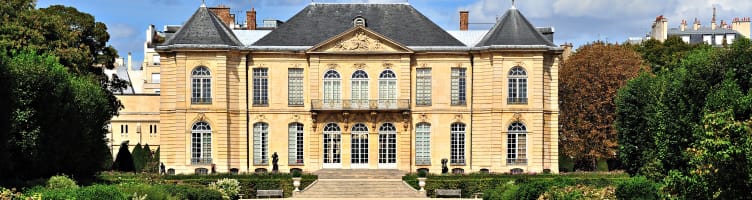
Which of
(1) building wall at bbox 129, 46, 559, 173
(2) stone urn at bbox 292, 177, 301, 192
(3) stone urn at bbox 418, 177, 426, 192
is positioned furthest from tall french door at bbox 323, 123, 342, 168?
(3) stone urn at bbox 418, 177, 426, 192

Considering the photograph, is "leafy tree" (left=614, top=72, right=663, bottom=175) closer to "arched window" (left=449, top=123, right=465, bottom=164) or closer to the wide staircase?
the wide staircase

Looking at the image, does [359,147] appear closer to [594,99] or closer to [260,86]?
[260,86]

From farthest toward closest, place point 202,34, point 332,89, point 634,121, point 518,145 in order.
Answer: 1. point 332,89
2. point 202,34
3. point 518,145
4. point 634,121

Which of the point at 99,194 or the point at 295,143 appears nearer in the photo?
the point at 99,194

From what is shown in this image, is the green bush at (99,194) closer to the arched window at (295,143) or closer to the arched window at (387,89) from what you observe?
the arched window at (295,143)

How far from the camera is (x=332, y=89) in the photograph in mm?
54562

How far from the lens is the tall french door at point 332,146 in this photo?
179 feet

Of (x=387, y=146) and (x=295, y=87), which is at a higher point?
(x=295, y=87)

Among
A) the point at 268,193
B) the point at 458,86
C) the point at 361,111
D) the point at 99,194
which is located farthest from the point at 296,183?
the point at 99,194

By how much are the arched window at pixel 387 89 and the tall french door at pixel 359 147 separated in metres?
1.33

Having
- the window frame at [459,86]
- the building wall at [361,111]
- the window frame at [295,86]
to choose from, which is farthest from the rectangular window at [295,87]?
the window frame at [459,86]

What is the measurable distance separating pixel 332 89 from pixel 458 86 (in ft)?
17.1

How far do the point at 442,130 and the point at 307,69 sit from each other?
20.1ft

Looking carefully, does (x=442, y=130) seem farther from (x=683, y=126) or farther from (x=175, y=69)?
(x=683, y=126)
